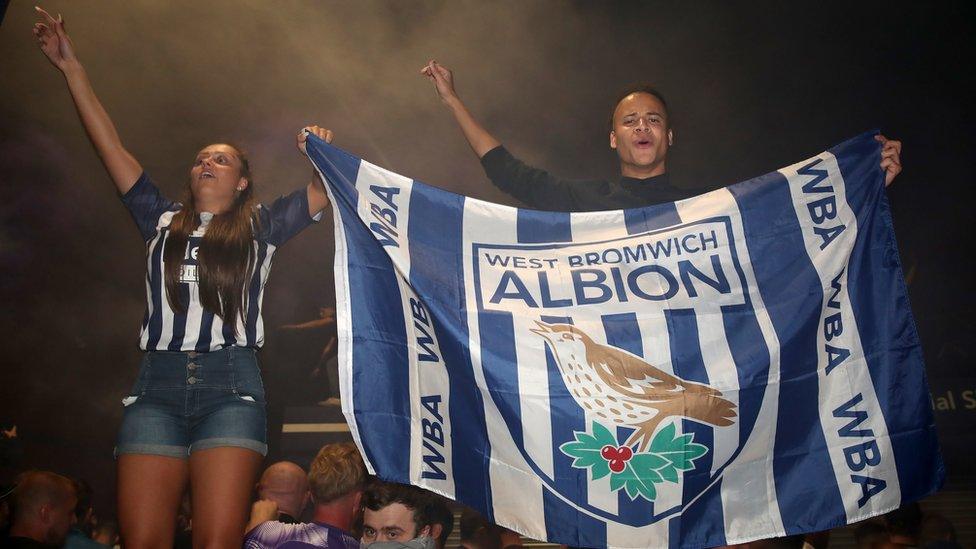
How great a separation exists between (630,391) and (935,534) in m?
1.86

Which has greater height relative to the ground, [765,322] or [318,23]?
[318,23]

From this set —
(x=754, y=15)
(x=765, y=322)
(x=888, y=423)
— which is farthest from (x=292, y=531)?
(x=754, y=15)

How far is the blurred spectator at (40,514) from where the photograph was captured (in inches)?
86.1

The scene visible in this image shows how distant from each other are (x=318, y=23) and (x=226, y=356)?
2.60 metres

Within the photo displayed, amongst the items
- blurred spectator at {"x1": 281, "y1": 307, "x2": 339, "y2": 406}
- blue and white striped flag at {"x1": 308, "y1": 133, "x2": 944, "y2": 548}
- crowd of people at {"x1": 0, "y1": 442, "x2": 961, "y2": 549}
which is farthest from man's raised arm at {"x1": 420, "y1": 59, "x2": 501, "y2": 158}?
blurred spectator at {"x1": 281, "y1": 307, "x2": 339, "y2": 406}

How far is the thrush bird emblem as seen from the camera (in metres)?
1.87

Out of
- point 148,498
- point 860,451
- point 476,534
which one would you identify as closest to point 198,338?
point 148,498

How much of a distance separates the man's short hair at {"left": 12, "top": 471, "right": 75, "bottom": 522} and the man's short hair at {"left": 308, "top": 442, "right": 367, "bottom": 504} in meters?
0.84

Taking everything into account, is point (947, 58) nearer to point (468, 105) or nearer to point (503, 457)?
point (468, 105)

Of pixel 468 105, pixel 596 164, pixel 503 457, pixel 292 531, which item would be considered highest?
pixel 468 105

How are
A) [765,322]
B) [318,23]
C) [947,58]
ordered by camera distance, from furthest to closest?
[947,58] < [318,23] < [765,322]

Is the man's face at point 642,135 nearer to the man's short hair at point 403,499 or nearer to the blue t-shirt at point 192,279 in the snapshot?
the blue t-shirt at point 192,279

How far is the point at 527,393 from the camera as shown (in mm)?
1937

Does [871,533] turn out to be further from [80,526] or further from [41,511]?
[80,526]
